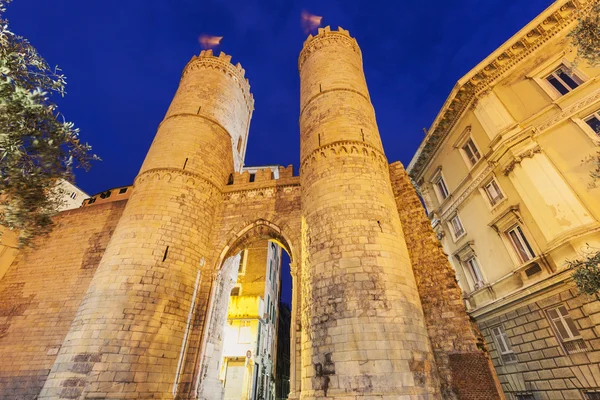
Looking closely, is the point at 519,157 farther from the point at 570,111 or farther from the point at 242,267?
the point at 242,267

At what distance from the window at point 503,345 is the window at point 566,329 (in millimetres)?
2370

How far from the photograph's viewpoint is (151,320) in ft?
27.6

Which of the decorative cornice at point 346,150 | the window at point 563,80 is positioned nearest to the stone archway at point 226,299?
the decorative cornice at point 346,150

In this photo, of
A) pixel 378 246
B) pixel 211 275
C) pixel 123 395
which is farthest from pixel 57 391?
pixel 378 246

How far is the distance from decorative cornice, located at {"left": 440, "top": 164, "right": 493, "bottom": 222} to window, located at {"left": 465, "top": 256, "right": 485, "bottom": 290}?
10.1ft

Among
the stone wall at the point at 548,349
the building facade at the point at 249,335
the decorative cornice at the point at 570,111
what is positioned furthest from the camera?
the building facade at the point at 249,335

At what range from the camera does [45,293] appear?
12156 mm

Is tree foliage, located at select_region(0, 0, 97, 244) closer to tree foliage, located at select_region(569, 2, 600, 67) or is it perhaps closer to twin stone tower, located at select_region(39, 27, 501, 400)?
twin stone tower, located at select_region(39, 27, 501, 400)

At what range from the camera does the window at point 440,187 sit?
1850 cm

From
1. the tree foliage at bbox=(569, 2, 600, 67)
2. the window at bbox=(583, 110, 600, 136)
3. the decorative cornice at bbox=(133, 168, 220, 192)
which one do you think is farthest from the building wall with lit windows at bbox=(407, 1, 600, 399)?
the decorative cornice at bbox=(133, 168, 220, 192)

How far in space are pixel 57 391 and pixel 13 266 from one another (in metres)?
9.98

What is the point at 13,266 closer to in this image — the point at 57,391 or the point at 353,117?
the point at 57,391

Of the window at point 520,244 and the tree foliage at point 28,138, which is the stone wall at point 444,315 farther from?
the tree foliage at point 28,138

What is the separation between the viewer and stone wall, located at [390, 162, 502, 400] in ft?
23.2
